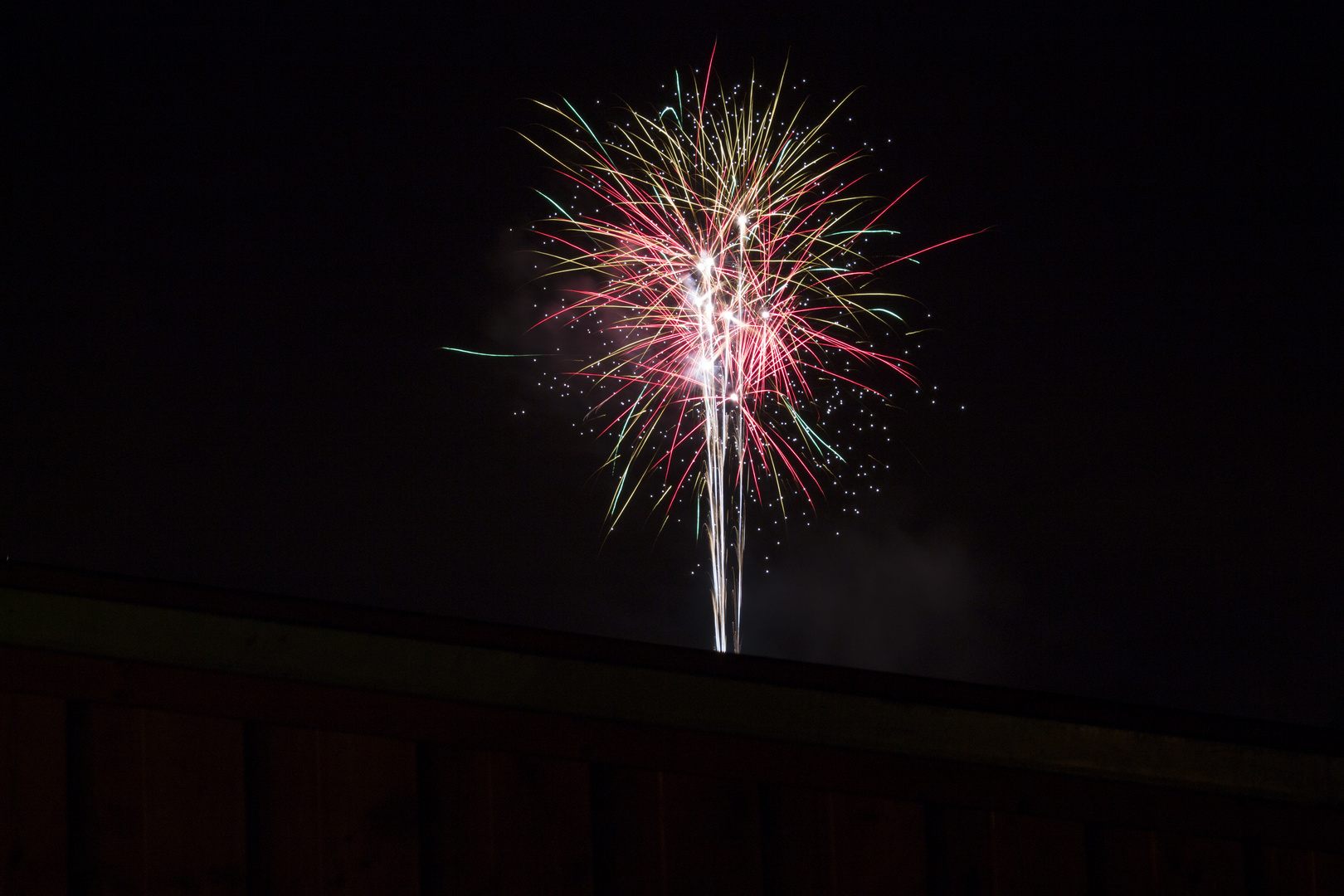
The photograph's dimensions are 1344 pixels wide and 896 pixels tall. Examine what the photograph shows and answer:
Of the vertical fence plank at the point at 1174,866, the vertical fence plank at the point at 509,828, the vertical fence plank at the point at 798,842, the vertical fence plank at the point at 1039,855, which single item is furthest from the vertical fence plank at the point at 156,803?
the vertical fence plank at the point at 1174,866

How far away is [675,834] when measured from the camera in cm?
181

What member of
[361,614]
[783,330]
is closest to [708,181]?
[783,330]

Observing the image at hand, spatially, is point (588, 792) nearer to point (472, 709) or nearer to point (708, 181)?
point (472, 709)

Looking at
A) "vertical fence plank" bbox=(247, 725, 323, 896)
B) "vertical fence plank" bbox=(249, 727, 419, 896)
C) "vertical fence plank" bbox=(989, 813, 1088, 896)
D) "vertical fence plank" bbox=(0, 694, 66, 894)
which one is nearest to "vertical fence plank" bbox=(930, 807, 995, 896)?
"vertical fence plank" bbox=(989, 813, 1088, 896)

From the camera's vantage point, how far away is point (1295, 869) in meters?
1.78

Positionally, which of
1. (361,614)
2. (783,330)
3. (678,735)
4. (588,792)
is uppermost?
(783,330)

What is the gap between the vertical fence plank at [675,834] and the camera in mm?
1806

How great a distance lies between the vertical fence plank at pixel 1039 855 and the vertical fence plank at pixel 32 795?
1.81m

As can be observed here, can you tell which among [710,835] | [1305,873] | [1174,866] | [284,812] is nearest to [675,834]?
[710,835]

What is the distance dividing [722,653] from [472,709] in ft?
1.62

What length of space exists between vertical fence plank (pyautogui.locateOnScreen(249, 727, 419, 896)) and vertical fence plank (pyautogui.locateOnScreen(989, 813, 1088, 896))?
3.73ft

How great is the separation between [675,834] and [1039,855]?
0.70m

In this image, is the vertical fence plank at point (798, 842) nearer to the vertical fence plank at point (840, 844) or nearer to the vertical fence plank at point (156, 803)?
the vertical fence plank at point (840, 844)

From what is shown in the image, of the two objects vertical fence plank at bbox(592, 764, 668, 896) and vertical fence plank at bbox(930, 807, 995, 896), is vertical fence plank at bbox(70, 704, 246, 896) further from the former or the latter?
vertical fence plank at bbox(930, 807, 995, 896)
